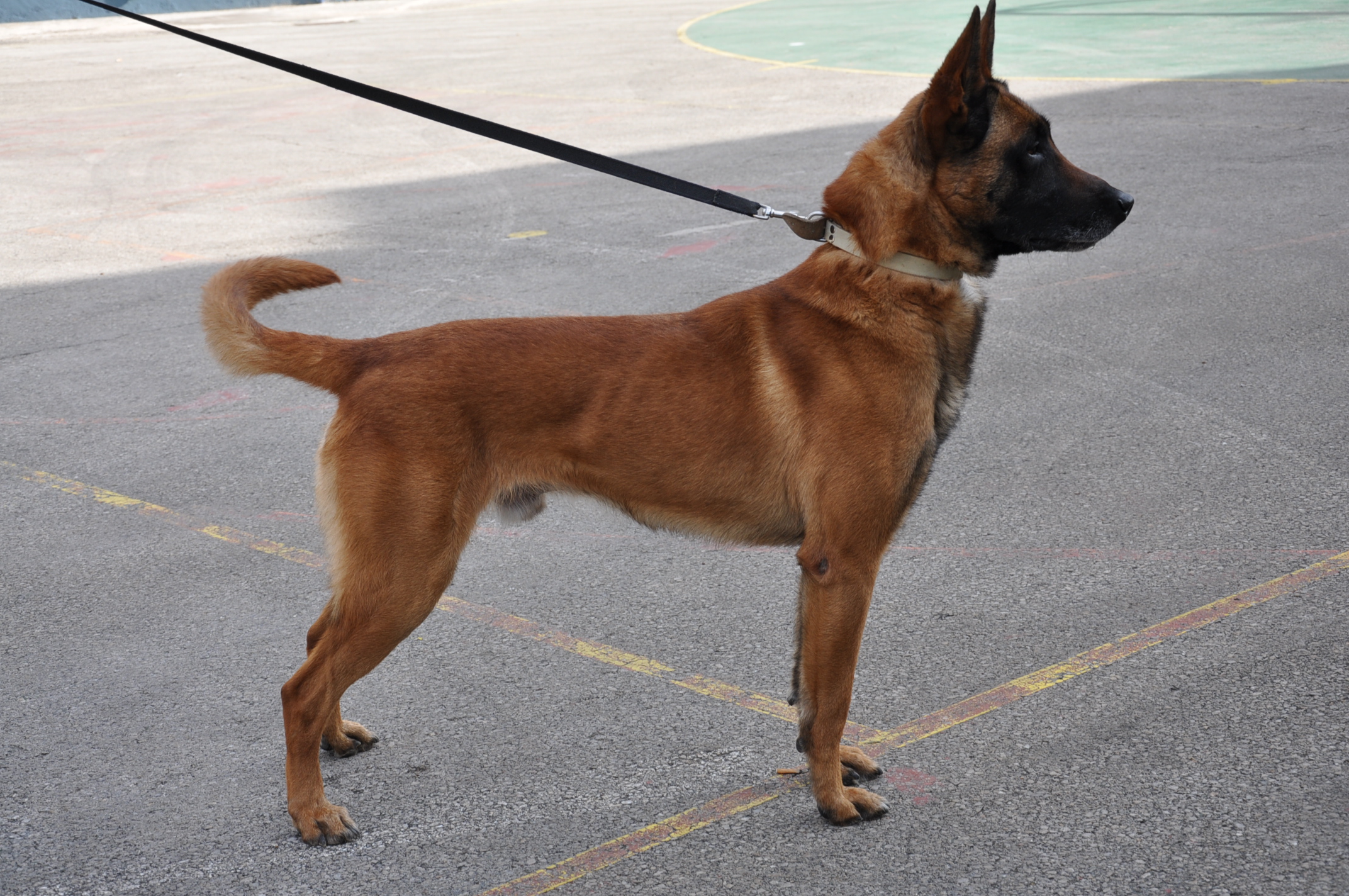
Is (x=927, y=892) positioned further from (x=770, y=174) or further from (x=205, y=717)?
(x=770, y=174)

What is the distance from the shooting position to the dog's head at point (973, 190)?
10.6ft

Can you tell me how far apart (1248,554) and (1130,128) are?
968 centimetres

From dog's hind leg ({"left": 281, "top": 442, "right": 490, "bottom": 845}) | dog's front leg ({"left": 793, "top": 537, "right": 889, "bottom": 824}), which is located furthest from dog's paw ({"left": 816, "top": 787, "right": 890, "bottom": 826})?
dog's hind leg ({"left": 281, "top": 442, "right": 490, "bottom": 845})

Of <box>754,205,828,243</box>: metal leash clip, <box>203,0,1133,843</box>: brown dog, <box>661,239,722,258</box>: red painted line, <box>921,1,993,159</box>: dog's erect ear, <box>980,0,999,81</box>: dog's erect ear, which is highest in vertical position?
<box>980,0,999,81</box>: dog's erect ear

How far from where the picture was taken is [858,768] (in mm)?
3455

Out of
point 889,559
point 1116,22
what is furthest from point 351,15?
point 889,559

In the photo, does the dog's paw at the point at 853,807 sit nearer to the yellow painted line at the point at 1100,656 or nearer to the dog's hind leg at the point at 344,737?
the yellow painted line at the point at 1100,656

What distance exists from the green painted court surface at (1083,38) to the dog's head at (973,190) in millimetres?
14589

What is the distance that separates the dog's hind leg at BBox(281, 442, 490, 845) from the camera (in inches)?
124

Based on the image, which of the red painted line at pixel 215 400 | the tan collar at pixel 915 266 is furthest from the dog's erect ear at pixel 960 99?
the red painted line at pixel 215 400

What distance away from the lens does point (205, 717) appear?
386 cm

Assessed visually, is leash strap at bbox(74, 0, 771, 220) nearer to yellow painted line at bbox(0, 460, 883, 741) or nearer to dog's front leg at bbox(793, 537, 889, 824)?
dog's front leg at bbox(793, 537, 889, 824)

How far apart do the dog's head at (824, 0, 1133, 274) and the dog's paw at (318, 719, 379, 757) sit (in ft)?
7.04

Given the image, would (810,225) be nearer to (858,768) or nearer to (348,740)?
(858,768)
